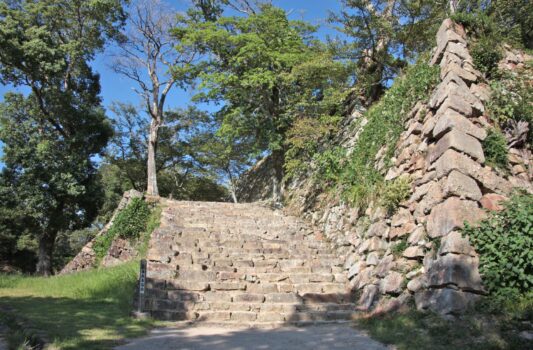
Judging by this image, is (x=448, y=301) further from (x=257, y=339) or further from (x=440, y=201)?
(x=257, y=339)

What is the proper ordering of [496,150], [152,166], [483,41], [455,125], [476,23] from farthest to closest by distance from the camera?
[152,166] < [476,23] < [483,41] < [496,150] < [455,125]

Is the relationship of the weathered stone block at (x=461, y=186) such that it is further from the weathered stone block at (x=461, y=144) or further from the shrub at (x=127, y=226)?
the shrub at (x=127, y=226)

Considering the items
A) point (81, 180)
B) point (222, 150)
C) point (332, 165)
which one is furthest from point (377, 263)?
point (222, 150)

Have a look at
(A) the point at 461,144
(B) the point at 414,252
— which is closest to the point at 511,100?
(A) the point at 461,144

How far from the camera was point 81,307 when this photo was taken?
703 centimetres

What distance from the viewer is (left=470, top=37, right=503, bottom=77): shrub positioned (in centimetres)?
710

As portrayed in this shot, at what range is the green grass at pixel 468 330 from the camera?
3.87m

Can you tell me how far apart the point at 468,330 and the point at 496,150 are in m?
3.14

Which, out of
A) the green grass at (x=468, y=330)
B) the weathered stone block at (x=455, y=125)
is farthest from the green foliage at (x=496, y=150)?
the green grass at (x=468, y=330)

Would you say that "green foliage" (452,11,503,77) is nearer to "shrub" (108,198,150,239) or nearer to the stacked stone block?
the stacked stone block

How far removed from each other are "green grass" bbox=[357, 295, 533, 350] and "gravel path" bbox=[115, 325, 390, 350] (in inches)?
13.5

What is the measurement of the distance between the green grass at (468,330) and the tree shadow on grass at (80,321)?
345 centimetres

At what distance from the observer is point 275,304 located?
6617 millimetres

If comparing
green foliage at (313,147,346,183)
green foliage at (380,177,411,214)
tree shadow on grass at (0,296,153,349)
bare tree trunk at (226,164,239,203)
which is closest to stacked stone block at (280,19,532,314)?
green foliage at (380,177,411,214)
